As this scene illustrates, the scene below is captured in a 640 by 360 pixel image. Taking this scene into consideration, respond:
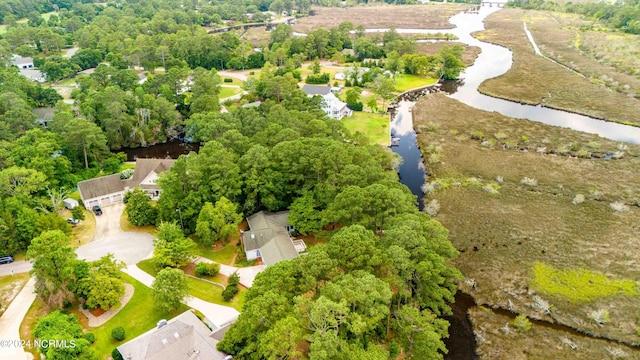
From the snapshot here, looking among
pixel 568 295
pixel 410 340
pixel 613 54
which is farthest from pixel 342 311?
pixel 613 54

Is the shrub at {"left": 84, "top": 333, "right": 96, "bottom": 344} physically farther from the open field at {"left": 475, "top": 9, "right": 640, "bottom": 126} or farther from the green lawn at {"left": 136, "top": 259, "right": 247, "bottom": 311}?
the open field at {"left": 475, "top": 9, "right": 640, "bottom": 126}

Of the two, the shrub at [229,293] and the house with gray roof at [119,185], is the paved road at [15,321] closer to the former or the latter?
the house with gray roof at [119,185]

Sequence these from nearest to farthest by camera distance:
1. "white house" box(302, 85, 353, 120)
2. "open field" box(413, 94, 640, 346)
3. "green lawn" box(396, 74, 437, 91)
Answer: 1. "open field" box(413, 94, 640, 346)
2. "white house" box(302, 85, 353, 120)
3. "green lawn" box(396, 74, 437, 91)

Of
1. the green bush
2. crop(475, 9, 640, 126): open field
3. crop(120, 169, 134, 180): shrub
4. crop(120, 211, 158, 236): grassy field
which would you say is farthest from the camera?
crop(475, 9, 640, 126): open field

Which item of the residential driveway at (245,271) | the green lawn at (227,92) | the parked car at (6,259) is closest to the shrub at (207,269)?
the residential driveway at (245,271)

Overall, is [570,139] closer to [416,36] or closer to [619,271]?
[619,271]

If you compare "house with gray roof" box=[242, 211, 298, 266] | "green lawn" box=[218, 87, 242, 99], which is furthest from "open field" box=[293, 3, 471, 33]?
"house with gray roof" box=[242, 211, 298, 266]

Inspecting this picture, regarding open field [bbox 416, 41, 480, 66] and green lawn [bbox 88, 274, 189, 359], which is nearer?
green lawn [bbox 88, 274, 189, 359]
